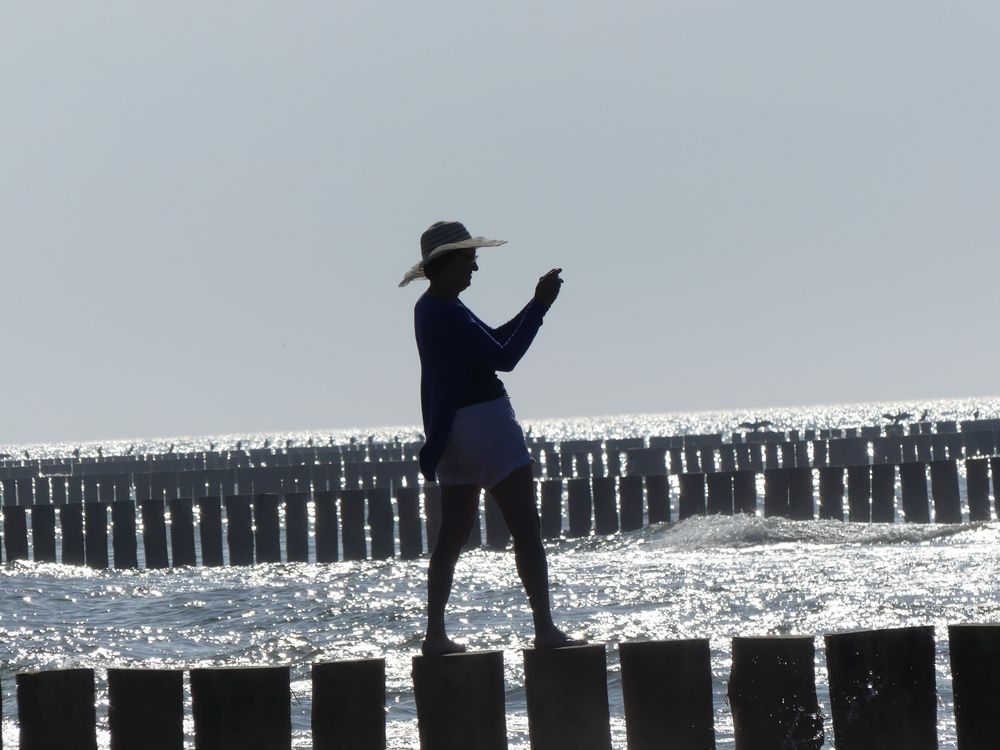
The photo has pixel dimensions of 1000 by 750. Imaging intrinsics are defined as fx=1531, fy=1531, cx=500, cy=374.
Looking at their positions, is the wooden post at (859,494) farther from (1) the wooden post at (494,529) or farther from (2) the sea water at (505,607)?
(1) the wooden post at (494,529)

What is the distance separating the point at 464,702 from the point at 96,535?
598 inches

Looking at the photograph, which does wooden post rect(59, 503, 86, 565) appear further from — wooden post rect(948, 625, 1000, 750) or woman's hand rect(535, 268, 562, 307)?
wooden post rect(948, 625, 1000, 750)

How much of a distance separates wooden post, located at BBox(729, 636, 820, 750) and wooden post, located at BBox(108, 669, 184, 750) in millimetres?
1691

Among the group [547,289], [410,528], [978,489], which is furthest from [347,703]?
[978,489]

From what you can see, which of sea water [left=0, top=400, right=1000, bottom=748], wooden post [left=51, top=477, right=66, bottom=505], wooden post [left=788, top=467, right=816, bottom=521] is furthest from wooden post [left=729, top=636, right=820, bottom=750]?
wooden post [left=51, top=477, right=66, bottom=505]

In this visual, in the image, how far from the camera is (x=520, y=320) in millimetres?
5258

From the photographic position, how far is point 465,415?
530 centimetres

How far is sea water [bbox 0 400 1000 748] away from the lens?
8.90 meters

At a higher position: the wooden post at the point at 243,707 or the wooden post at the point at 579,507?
the wooden post at the point at 243,707

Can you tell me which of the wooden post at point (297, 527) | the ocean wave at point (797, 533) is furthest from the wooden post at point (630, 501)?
the wooden post at point (297, 527)

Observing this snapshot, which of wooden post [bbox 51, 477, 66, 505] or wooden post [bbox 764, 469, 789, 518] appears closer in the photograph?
wooden post [bbox 764, 469, 789, 518]

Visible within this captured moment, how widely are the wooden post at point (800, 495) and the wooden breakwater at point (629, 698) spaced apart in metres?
14.3

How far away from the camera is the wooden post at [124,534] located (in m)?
18.7

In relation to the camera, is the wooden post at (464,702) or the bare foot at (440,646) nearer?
the wooden post at (464,702)
